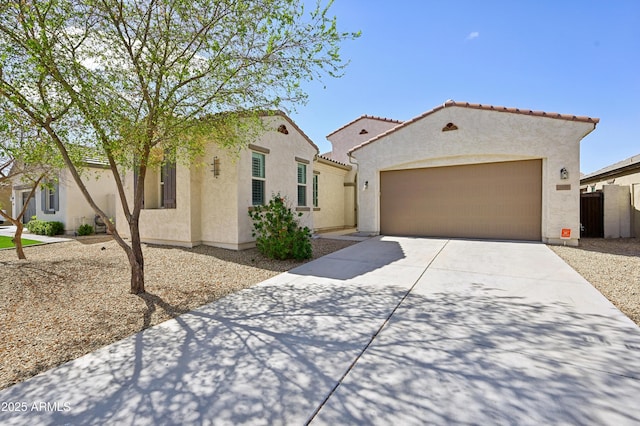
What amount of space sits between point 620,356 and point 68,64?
784 centimetres

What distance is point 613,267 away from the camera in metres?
6.72

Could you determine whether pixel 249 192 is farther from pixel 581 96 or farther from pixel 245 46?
pixel 581 96

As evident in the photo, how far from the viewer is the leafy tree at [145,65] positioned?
4297mm

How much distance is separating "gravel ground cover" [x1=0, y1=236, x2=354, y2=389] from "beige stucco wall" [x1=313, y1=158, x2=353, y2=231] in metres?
6.41

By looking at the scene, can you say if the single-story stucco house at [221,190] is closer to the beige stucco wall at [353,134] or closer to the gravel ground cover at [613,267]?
the gravel ground cover at [613,267]

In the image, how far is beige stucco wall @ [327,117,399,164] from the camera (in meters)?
19.4

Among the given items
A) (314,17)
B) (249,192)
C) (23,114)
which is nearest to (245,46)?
(314,17)

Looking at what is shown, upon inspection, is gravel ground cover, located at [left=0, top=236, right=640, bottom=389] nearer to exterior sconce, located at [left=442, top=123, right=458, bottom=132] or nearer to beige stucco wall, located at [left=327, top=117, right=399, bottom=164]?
exterior sconce, located at [left=442, top=123, right=458, bottom=132]

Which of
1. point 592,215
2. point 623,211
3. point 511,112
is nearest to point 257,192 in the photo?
point 511,112

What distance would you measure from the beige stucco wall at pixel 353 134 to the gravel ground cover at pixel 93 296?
1301 cm

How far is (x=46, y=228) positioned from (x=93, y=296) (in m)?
13.0

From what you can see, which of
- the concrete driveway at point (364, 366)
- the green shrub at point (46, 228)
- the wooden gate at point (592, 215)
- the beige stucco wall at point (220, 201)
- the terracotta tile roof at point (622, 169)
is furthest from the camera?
the green shrub at point (46, 228)

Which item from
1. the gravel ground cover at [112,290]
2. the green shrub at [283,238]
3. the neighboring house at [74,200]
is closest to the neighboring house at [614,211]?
the gravel ground cover at [112,290]

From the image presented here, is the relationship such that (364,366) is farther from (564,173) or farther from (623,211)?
(623,211)
